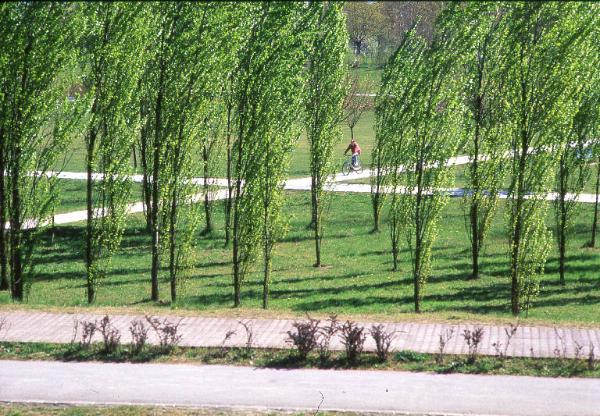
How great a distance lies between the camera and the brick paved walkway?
11.7 metres

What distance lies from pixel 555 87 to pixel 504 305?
16.6 ft

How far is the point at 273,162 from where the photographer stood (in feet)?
58.0

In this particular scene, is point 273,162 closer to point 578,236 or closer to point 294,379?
point 294,379

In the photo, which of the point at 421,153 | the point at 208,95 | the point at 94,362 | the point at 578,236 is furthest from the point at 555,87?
the point at 578,236

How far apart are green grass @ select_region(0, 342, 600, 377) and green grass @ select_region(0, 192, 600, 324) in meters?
2.52

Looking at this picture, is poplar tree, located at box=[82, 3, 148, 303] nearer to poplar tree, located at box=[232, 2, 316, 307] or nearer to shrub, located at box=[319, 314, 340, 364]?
poplar tree, located at box=[232, 2, 316, 307]

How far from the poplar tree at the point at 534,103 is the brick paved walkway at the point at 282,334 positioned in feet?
13.6

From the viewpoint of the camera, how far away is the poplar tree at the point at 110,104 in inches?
672

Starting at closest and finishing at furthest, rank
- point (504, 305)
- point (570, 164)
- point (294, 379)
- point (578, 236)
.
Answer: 1. point (294, 379)
2. point (504, 305)
3. point (570, 164)
4. point (578, 236)

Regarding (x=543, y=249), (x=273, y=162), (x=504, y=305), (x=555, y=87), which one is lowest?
(x=504, y=305)

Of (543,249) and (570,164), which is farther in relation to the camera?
(570,164)

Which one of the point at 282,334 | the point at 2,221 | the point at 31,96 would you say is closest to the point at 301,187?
the point at 2,221

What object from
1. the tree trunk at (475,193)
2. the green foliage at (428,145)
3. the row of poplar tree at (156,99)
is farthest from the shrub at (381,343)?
the tree trunk at (475,193)

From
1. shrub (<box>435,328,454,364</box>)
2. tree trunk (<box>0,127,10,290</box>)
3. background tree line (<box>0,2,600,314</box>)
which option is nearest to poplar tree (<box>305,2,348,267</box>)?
background tree line (<box>0,2,600,314</box>)
